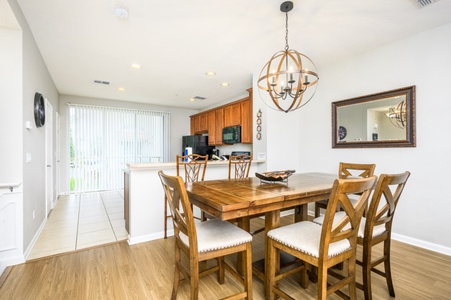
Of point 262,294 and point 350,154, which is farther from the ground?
point 350,154

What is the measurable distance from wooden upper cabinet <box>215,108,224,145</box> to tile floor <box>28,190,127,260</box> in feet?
8.96

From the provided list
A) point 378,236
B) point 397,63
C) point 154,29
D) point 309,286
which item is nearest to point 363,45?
point 397,63

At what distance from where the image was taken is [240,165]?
3.44 metres

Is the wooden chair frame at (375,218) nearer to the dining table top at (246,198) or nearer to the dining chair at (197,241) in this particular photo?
the dining table top at (246,198)

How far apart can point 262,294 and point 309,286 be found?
44cm

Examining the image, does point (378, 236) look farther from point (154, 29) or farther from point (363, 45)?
point (154, 29)

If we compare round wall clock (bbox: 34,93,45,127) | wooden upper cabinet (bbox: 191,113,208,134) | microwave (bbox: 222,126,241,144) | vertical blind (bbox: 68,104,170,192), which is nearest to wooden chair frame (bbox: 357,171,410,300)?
microwave (bbox: 222,126,241,144)

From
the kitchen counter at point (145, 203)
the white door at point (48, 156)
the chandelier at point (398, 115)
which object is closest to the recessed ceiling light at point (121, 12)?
the kitchen counter at point (145, 203)

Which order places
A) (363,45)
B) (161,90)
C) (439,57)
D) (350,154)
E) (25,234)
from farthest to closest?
(161,90) < (350,154) < (363,45) < (439,57) < (25,234)

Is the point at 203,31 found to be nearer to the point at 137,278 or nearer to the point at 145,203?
the point at 145,203

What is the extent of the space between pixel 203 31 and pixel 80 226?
3381mm

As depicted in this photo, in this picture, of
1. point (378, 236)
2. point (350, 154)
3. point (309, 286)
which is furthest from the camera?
point (350, 154)

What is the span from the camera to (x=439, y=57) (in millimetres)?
2521

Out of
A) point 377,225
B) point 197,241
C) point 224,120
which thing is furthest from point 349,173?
point 224,120
